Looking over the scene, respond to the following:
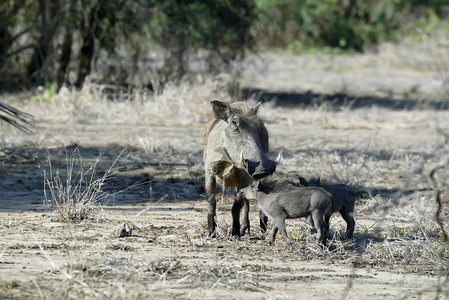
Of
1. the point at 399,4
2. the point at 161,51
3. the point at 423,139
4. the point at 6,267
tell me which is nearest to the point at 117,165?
the point at 6,267

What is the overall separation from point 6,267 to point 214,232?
1773 millimetres

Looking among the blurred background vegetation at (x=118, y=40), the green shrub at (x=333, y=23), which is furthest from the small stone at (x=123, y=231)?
the green shrub at (x=333, y=23)

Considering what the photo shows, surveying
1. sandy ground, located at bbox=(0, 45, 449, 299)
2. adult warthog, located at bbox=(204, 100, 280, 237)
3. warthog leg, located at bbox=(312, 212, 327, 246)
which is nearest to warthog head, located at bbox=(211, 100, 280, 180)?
adult warthog, located at bbox=(204, 100, 280, 237)

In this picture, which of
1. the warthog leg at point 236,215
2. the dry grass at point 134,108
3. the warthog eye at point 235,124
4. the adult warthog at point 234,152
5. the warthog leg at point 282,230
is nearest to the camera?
the warthog leg at point 282,230

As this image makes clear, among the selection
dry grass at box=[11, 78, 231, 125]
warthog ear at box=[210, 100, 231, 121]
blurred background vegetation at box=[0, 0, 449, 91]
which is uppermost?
blurred background vegetation at box=[0, 0, 449, 91]

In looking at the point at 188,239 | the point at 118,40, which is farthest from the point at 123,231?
the point at 118,40

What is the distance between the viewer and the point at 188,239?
5.63 m

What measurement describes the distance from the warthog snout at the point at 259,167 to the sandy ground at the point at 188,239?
592 millimetres

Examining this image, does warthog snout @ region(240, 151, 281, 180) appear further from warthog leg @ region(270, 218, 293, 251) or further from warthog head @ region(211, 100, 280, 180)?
warthog leg @ region(270, 218, 293, 251)

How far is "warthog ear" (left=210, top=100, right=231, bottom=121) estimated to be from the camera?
19.7ft

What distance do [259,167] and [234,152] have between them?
0.40m

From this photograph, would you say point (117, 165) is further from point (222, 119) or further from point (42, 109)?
point (42, 109)

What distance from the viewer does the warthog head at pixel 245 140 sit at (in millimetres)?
5527

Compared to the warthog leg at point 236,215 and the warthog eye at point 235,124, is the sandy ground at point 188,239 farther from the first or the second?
the warthog eye at point 235,124
